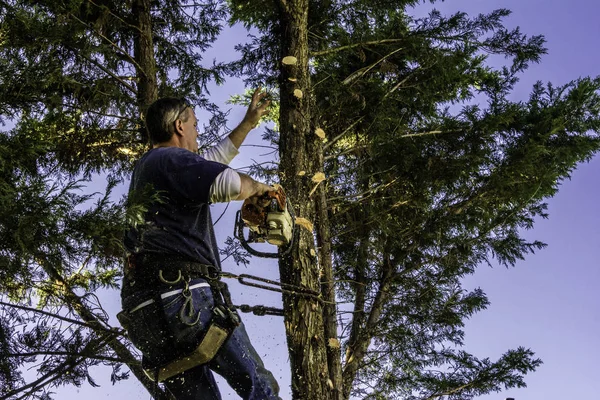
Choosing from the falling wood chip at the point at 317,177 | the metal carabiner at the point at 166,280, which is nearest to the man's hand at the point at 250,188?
the metal carabiner at the point at 166,280

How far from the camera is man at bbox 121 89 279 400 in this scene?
3.97 meters

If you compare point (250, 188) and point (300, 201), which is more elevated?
point (300, 201)

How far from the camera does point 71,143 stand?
8.49 m

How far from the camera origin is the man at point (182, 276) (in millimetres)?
3967

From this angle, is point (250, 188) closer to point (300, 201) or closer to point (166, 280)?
point (166, 280)

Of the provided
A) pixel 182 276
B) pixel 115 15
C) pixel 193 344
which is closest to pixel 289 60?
pixel 115 15

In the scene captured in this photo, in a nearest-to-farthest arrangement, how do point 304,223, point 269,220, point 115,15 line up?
point 269,220
point 304,223
point 115,15

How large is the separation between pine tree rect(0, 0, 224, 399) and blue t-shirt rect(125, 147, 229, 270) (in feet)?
0.57

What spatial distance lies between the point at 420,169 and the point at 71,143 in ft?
13.7

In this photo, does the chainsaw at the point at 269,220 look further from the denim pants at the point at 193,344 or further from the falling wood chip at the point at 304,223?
the falling wood chip at the point at 304,223

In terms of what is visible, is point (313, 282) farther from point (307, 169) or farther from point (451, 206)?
point (451, 206)

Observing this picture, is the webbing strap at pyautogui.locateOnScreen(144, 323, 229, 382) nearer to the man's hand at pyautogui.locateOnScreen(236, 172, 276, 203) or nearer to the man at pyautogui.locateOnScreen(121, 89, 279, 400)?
the man at pyautogui.locateOnScreen(121, 89, 279, 400)

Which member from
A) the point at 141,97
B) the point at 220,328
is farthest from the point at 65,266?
the point at 141,97

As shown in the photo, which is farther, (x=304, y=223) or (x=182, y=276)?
(x=304, y=223)
